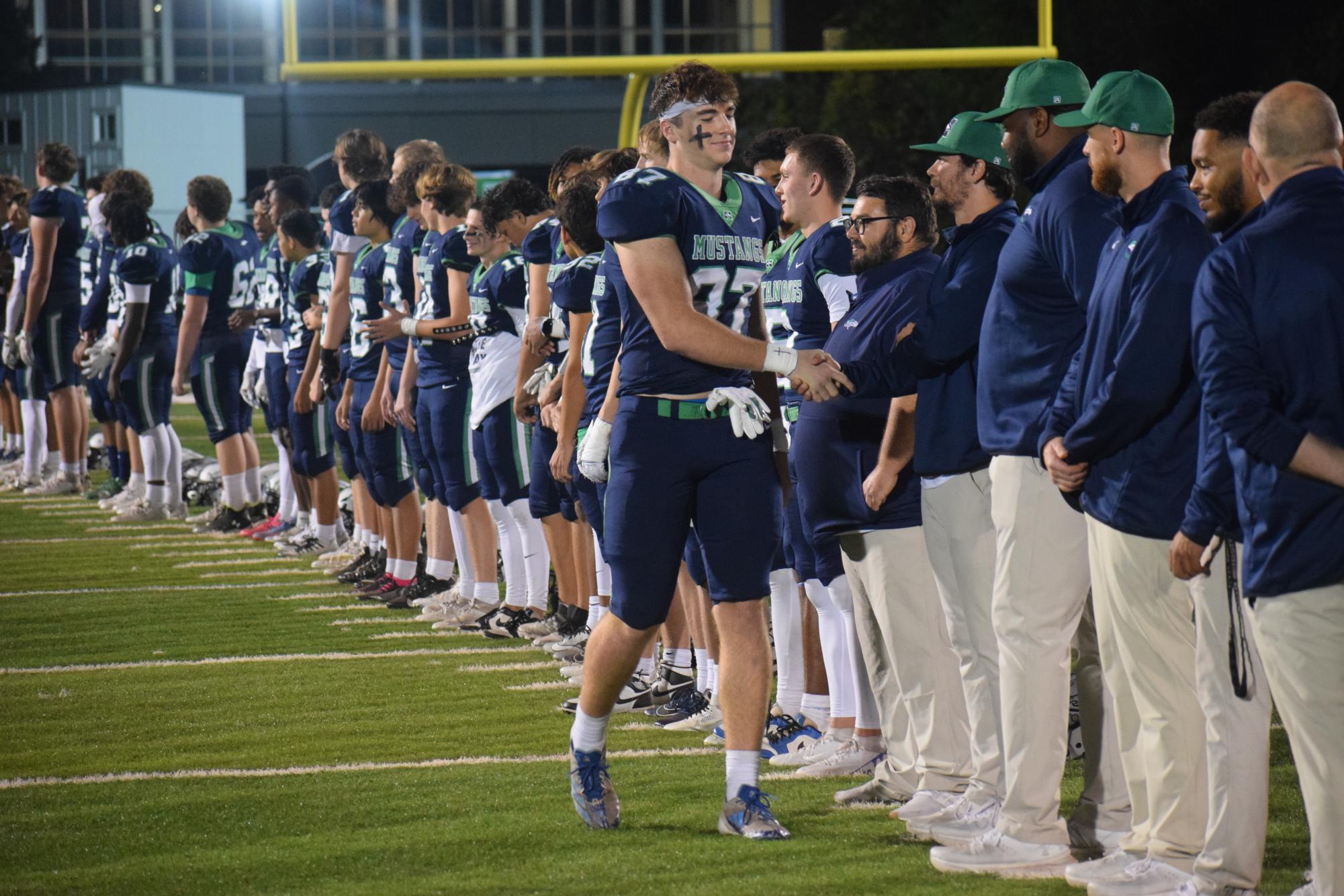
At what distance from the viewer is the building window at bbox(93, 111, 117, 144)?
37.5 meters

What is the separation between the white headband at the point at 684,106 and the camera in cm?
503

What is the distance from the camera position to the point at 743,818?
196 inches

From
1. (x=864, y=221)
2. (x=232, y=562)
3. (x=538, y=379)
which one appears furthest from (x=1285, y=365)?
(x=232, y=562)

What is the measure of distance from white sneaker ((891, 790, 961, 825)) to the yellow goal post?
689 centimetres

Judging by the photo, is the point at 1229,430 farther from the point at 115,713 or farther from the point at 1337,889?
the point at 115,713

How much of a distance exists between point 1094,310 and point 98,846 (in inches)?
123

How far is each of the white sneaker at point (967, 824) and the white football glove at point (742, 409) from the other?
120cm

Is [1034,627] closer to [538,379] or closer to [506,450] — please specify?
[538,379]

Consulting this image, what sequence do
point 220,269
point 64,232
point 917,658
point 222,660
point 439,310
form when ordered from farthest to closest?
point 64,232 → point 220,269 → point 439,310 → point 222,660 → point 917,658

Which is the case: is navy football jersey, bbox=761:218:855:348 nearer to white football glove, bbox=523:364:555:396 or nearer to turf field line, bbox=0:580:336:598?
white football glove, bbox=523:364:555:396

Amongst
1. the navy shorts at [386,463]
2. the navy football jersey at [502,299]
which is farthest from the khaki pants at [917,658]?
the navy shorts at [386,463]

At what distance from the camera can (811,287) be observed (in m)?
5.97

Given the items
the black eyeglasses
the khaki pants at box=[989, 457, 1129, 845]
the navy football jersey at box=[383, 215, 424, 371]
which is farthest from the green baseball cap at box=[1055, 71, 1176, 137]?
the navy football jersey at box=[383, 215, 424, 371]

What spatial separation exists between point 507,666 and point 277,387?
453cm
